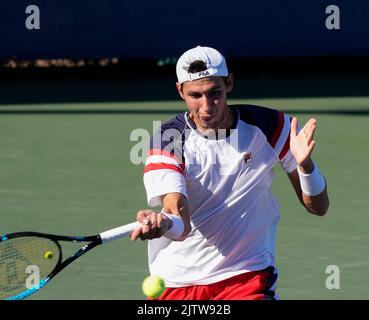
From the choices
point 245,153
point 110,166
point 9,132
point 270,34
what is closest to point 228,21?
point 270,34

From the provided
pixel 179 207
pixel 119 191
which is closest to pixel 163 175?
pixel 179 207

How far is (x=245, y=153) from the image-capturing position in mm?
6023

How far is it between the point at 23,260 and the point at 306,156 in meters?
1.50

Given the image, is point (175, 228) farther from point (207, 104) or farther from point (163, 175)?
point (207, 104)

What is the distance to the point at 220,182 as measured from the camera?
19.6ft

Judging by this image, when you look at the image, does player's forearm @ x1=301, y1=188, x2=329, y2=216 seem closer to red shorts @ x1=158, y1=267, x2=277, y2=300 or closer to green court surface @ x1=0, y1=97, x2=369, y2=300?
red shorts @ x1=158, y1=267, x2=277, y2=300

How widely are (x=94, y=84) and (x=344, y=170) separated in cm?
744

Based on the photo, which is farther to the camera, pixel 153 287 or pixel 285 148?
pixel 285 148

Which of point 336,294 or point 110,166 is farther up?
point 110,166

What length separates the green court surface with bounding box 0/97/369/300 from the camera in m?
8.32

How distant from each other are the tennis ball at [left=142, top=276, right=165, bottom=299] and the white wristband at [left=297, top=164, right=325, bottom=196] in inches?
34.5

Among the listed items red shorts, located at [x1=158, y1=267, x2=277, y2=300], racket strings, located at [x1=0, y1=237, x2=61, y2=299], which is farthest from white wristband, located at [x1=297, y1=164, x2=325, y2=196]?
racket strings, located at [x1=0, y1=237, x2=61, y2=299]
